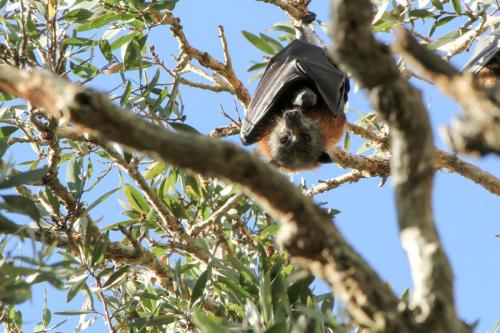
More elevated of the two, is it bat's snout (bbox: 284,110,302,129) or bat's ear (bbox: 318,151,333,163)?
bat's snout (bbox: 284,110,302,129)

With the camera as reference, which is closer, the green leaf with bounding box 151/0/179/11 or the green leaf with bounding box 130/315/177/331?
the green leaf with bounding box 130/315/177/331

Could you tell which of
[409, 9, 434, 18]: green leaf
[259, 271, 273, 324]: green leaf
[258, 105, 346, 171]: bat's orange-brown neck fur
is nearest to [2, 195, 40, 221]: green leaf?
[259, 271, 273, 324]: green leaf

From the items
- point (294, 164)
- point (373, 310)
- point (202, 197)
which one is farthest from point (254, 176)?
point (294, 164)

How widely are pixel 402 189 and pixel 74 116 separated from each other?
89cm

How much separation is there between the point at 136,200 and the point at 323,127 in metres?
2.44

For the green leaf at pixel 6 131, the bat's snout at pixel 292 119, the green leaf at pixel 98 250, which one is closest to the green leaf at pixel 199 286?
the green leaf at pixel 98 250

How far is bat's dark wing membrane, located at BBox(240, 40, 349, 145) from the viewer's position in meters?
7.46

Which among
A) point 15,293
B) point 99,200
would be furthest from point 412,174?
point 99,200

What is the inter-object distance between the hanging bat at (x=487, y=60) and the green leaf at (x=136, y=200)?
2.95 m

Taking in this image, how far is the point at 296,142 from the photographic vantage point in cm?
772

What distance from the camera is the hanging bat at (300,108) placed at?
7.45 meters

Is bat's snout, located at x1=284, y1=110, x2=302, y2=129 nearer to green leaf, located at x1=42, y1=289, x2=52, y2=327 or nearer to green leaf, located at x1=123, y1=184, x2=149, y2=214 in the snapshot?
green leaf, located at x1=123, y1=184, x2=149, y2=214

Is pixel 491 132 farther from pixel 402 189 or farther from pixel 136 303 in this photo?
pixel 136 303

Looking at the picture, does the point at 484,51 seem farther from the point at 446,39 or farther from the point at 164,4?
Result: the point at 164,4
